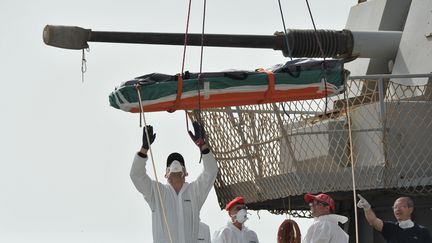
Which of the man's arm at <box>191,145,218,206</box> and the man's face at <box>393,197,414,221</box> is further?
the man's face at <box>393,197,414,221</box>

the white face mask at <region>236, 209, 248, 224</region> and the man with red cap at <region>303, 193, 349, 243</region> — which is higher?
the white face mask at <region>236, 209, 248, 224</region>

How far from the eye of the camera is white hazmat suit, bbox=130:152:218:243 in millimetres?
15914

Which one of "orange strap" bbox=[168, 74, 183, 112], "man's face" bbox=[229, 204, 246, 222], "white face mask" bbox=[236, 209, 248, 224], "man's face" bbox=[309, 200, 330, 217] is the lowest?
"man's face" bbox=[309, 200, 330, 217]

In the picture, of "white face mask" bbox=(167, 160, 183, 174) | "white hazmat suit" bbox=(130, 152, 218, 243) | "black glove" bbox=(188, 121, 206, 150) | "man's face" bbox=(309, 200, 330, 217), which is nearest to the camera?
"white hazmat suit" bbox=(130, 152, 218, 243)

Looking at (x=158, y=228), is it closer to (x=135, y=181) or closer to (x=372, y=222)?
(x=135, y=181)

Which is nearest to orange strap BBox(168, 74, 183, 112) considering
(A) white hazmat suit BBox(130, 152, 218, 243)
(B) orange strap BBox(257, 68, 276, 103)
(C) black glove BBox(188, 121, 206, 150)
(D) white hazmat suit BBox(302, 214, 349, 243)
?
(C) black glove BBox(188, 121, 206, 150)

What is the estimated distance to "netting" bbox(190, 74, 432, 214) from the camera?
19.7 meters

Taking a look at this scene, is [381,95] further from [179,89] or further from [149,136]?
Result: [149,136]

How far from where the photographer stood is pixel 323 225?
681 inches

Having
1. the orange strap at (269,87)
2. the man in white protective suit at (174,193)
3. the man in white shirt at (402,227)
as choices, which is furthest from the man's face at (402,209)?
the man in white protective suit at (174,193)

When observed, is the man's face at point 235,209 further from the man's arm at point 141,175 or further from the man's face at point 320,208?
the man's arm at point 141,175

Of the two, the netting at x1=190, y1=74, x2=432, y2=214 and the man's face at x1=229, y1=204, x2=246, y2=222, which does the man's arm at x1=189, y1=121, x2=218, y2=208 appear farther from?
the netting at x1=190, y1=74, x2=432, y2=214

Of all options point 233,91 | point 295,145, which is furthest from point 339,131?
point 233,91

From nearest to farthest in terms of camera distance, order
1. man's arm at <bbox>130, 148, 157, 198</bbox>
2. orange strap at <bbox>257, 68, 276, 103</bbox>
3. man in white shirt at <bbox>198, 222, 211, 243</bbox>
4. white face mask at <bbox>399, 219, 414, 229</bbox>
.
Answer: man's arm at <bbox>130, 148, 157, 198</bbox>, man in white shirt at <bbox>198, 222, 211, 243</bbox>, white face mask at <bbox>399, 219, 414, 229</bbox>, orange strap at <bbox>257, 68, 276, 103</bbox>
